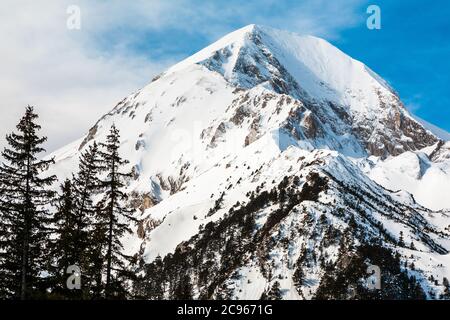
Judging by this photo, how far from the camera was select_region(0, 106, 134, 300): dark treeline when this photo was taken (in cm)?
5184

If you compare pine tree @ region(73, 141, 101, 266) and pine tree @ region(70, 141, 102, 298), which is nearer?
pine tree @ region(70, 141, 102, 298)

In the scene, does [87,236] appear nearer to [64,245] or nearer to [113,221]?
[64,245]

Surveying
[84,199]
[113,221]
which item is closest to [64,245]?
[84,199]

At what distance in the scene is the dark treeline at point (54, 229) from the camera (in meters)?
51.8

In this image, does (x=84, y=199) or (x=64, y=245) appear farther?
(x=84, y=199)

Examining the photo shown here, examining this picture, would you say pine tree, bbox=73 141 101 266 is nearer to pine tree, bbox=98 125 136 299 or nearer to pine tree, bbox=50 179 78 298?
pine tree, bbox=50 179 78 298

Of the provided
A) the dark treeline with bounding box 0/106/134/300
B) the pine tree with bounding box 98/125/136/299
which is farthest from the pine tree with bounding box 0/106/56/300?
the pine tree with bounding box 98/125/136/299

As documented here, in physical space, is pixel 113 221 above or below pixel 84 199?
below

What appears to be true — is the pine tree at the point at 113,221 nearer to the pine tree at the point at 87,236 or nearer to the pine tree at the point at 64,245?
the pine tree at the point at 87,236

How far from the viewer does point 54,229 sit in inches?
2157

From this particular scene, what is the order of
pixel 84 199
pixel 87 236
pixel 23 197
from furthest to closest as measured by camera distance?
pixel 84 199 → pixel 87 236 → pixel 23 197
